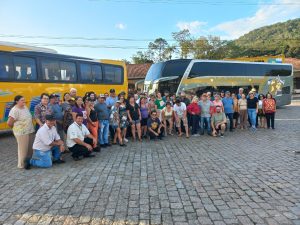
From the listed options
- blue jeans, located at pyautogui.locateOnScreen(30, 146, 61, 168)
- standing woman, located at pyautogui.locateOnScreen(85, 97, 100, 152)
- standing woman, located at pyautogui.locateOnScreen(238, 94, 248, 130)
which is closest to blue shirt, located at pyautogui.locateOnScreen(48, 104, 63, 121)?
standing woman, located at pyautogui.locateOnScreen(85, 97, 100, 152)

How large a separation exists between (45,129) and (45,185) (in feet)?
5.29

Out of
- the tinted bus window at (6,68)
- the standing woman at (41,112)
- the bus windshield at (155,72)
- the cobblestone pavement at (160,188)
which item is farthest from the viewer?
the bus windshield at (155,72)

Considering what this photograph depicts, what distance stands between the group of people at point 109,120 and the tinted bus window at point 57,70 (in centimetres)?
283

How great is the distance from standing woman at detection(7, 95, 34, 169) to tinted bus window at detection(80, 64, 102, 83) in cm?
721

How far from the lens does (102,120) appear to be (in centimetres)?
851

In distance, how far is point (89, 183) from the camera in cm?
516

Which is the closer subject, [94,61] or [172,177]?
[172,177]

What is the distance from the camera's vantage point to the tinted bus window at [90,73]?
13.4m

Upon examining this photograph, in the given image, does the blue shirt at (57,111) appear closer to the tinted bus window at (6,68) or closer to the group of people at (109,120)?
the group of people at (109,120)

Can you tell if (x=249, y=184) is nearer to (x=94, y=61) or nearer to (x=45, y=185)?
(x=45, y=185)

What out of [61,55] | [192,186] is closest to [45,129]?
[192,186]

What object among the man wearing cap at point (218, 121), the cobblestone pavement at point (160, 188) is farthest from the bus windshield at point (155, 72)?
the cobblestone pavement at point (160, 188)

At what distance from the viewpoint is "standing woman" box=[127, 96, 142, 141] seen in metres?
9.31

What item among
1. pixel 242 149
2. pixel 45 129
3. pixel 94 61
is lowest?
pixel 242 149
